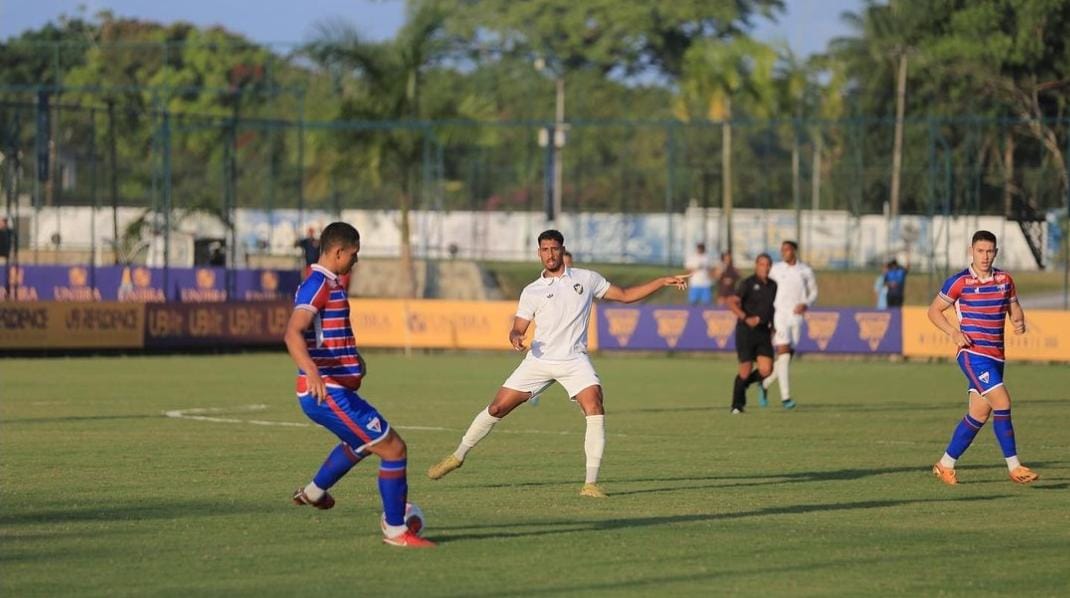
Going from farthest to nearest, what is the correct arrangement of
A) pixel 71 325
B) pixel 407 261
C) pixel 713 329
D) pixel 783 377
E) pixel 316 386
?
pixel 407 261 < pixel 713 329 < pixel 71 325 < pixel 783 377 < pixel 316 386

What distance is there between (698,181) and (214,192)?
20534 mm

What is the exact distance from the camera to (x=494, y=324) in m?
39.0

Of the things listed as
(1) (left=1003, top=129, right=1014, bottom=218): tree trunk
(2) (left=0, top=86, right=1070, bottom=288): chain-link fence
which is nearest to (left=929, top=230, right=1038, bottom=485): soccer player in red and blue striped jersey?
(2) (left=0, top=86, right=1070, bottom=288): chain-link fence

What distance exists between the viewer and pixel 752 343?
76.5 ft

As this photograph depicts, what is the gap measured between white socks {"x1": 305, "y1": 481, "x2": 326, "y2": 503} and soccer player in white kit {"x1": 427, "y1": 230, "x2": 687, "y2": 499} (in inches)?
107

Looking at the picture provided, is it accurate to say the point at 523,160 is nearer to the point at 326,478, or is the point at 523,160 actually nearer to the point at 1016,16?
the point at 1016,16

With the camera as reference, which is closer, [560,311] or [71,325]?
[560,311]

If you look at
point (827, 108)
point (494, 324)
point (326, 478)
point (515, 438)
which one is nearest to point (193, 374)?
point (494, 324)

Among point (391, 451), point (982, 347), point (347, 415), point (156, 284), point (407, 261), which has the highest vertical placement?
point (407, 261)

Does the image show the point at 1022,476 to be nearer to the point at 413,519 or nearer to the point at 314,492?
the point at 413,519

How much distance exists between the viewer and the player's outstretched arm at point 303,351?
1026 cm

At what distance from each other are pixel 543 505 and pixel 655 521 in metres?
1.06

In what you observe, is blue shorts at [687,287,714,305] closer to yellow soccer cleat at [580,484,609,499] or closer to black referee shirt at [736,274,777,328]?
black referee shirt at [736,274,777,328]

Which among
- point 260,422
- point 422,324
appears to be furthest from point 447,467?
point 422,324
